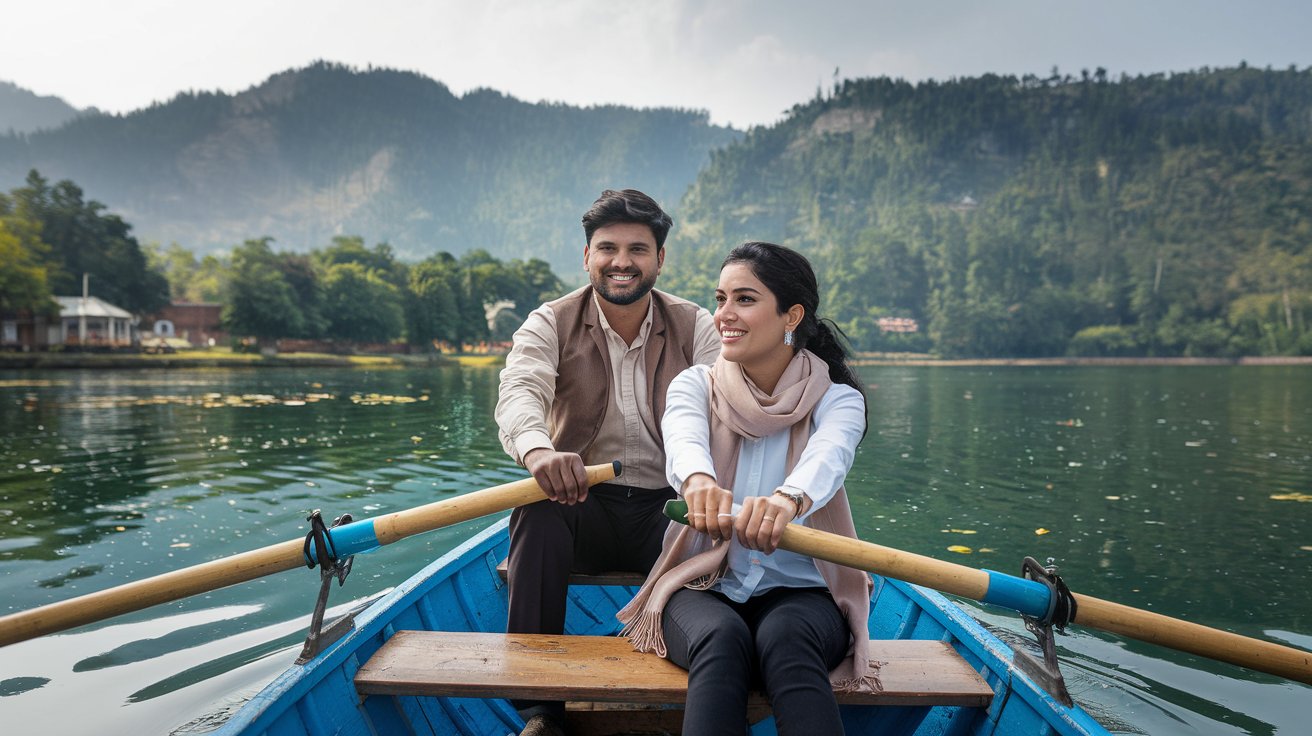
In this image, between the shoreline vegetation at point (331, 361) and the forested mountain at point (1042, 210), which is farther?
the forested mountain at point (1042, 210)

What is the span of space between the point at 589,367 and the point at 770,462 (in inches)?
39.6

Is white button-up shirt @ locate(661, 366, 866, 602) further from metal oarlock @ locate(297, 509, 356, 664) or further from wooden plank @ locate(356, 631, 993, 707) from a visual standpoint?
metal oarlock @ locate(297, 509, 356, 664)

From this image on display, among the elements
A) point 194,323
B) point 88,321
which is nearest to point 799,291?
point 88,321

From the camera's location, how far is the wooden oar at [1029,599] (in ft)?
6.43

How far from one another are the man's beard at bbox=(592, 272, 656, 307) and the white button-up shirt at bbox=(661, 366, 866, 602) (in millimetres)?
671

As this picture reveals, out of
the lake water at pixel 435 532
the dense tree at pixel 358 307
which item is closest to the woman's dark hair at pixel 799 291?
the lake water at pixel 435 532

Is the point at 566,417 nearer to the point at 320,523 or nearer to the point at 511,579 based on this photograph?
the point at 511,579

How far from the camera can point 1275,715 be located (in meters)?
4.05

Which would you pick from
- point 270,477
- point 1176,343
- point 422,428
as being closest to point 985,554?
point 270,477

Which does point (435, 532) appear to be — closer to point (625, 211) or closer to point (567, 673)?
point (625, 211)

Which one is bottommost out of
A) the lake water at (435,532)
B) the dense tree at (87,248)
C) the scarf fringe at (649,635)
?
the lake water at (435,532)

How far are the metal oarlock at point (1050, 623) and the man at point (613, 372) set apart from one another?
4.23 feet

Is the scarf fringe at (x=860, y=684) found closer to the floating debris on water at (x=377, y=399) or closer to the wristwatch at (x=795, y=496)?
the wristwatch at (x=795, y=496)

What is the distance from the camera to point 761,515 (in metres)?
1.91
